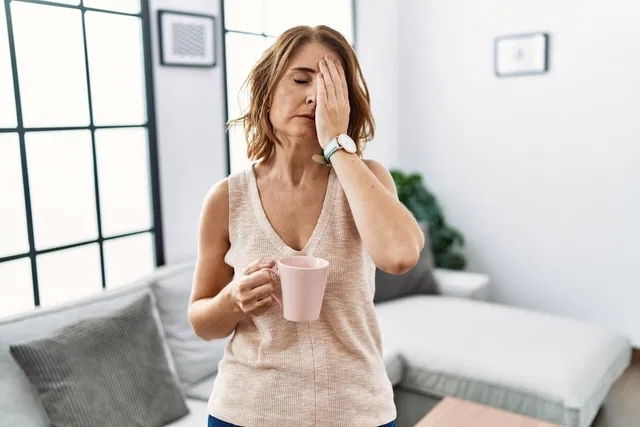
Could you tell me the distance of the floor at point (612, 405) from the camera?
2.53 metres

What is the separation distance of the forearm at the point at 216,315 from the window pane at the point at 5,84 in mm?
1374

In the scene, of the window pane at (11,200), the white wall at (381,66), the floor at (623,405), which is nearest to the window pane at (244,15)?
the white wall at (381,66)

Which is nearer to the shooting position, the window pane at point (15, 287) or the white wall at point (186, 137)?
the window pane at point (15, 287)

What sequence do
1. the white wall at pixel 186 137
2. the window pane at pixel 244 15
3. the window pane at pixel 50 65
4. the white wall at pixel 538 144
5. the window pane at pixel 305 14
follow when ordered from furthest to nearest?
1. the white wall at pixel 538 144
2. the window pane at pixel 305 14
3. the window pane at pixel 244 15
4. the white wall at pixel 186 137
5. the window pane at pixel 50 65

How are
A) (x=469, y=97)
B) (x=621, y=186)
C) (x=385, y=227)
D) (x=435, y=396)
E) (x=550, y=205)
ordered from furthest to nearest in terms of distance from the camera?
(x=469, y=97) → (x=550, y=205) → (x=621, y=186) → (x=435, y=396) → (x=385, y=227)

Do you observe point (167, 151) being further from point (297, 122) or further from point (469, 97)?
point (469, 97)

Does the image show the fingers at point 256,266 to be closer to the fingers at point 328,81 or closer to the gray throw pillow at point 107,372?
the fingers at point 328,81

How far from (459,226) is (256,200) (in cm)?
312

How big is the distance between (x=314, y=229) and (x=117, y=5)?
5.82 ft

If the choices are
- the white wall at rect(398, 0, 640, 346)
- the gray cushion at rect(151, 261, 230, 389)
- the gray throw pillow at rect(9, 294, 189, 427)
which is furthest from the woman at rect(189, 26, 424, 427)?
the white wall at rect(398, 0, 640, 346)

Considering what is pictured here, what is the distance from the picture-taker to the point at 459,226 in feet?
13.1

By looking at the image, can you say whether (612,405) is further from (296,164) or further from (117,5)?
(117,5)

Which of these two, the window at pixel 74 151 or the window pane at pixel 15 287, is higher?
the window at pixel 74 151

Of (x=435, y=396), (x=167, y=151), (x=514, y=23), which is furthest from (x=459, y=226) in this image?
(x=167, y=151)
